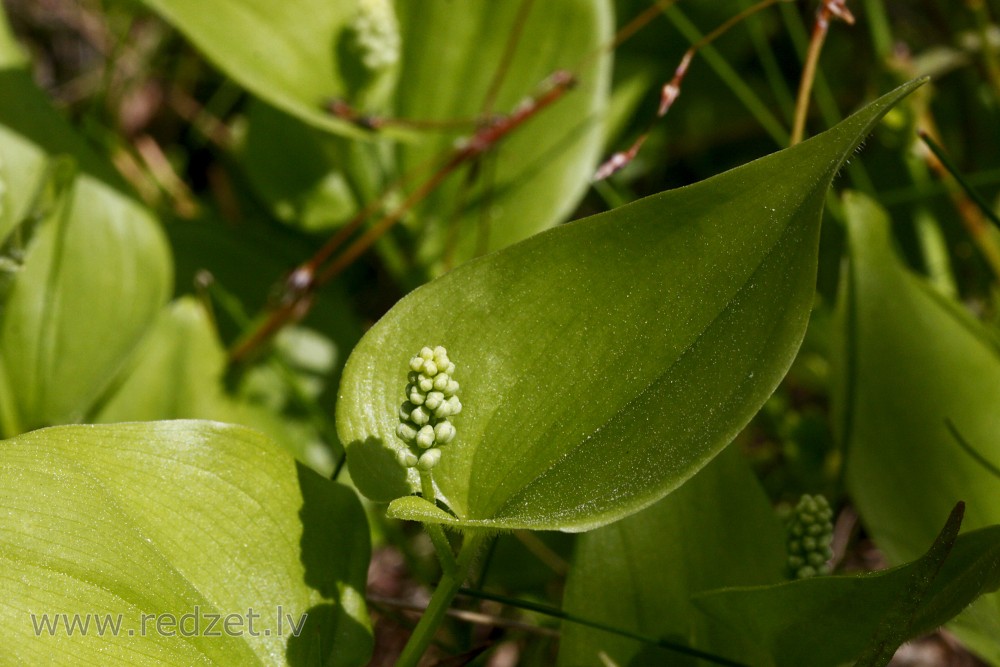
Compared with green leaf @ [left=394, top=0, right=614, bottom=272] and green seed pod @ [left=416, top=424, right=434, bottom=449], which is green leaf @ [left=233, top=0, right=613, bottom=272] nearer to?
green leaf @ [left=394, top=0, right=614, bottom=272]

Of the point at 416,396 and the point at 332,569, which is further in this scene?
the point at 332,569

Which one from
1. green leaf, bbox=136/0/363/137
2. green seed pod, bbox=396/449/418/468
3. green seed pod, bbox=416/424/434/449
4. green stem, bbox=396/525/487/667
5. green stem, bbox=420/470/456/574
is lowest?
green stem, bbox=396/525/487/667

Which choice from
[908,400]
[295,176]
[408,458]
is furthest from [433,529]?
[295,176]

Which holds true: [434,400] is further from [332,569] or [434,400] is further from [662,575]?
[662,575]

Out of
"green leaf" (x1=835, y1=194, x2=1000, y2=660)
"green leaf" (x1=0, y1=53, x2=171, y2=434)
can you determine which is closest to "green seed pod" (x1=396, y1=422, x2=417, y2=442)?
"green leaf" (x1=835, y1=194, x2=1000, y2=660)

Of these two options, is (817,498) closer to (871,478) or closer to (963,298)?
(871,478)

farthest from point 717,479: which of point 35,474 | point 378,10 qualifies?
point 378,10
